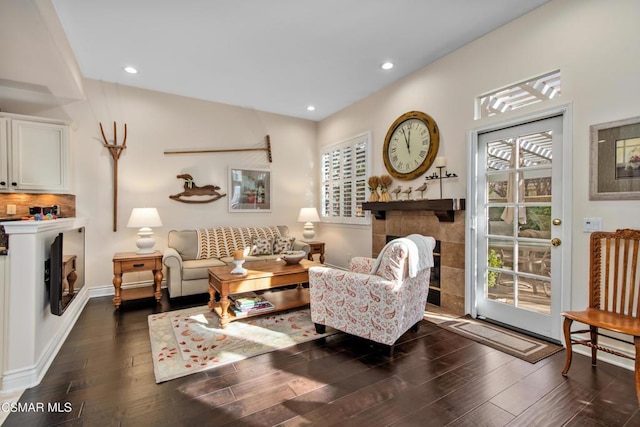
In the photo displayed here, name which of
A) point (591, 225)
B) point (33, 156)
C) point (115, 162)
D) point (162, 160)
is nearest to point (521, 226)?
point (591, 225)

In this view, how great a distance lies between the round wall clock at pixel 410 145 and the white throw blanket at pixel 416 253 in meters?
1.35

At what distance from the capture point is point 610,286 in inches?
91.4

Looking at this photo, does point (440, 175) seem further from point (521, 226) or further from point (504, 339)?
point (504, 339)

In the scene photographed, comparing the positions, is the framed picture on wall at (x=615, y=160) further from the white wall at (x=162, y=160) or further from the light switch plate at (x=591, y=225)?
the white wall at (x=162, y=160)

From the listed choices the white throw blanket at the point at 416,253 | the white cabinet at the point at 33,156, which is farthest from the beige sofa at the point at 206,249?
the white throw blanket at the point at 416,253

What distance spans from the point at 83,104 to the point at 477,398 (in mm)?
5493

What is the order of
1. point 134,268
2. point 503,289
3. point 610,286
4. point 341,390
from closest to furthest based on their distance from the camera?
1. point 341,390
2. point 610,286
3. point 503,289
4. point 134,268

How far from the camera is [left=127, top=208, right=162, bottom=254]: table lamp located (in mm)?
3932

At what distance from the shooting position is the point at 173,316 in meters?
3.32

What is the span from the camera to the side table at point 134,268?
143 inches

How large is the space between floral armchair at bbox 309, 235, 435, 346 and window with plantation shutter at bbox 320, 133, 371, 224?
7.26ft

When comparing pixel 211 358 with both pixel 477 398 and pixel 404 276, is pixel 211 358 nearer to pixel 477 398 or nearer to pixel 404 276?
pixel 404 276

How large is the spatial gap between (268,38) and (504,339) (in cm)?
382

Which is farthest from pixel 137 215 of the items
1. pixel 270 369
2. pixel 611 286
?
pixel 611 286
